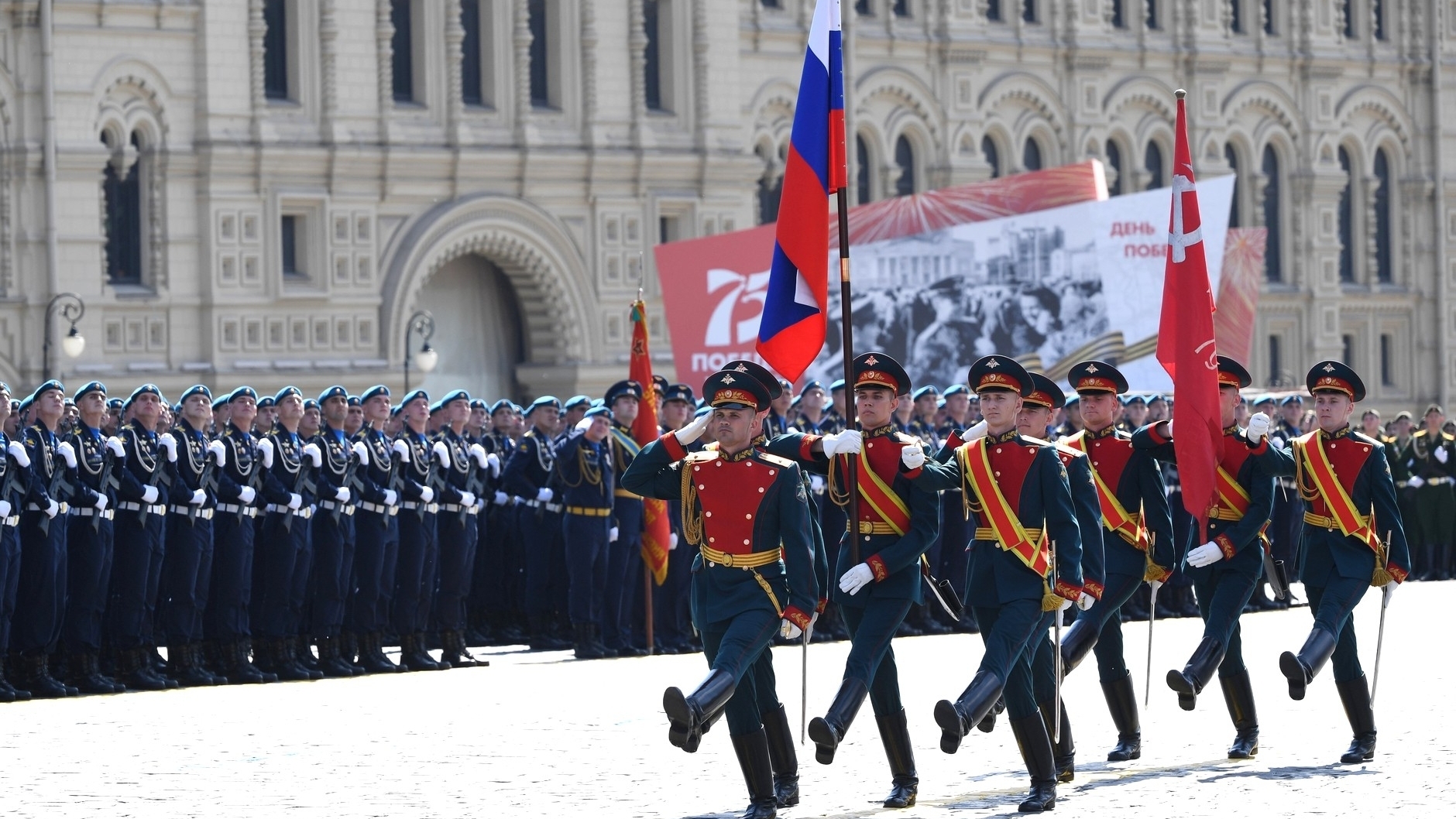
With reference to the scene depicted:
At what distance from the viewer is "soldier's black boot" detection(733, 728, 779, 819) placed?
9.70 metres

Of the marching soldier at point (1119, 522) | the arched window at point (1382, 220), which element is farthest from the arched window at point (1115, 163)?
the marching soldier at point (1119, 522)

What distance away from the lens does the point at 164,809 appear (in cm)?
1017

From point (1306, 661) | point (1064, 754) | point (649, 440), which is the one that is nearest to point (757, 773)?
point (1064, 754)

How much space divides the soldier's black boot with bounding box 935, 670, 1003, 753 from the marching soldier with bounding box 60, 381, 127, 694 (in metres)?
6.57

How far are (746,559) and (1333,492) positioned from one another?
10.1ft

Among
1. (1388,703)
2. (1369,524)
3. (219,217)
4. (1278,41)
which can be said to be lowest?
(1388,703)

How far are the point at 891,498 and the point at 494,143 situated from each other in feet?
75.5

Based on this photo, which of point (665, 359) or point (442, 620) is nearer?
point (442, 620)

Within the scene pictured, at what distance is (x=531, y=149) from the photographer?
3294 cm

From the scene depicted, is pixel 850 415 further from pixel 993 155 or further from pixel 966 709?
pixel 993 155

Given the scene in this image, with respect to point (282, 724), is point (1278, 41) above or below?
above

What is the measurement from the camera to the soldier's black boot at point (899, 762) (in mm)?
10133

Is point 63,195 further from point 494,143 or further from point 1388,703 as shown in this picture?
point 1388,703

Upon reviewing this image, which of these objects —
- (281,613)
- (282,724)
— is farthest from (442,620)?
(282,724)
